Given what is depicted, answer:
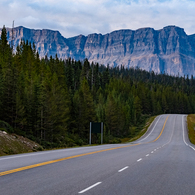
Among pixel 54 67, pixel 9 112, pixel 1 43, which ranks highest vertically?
pixel 1 43

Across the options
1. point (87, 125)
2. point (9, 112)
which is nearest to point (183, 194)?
point (9, 112)

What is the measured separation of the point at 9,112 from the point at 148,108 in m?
107

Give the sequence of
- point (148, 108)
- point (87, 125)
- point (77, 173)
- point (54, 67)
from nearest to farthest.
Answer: point (77, 173) → point (87, 125) → point (54, 67) → point (148, 108)

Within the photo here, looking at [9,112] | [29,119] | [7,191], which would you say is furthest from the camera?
[29,119]

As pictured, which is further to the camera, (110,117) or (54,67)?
(54,67)

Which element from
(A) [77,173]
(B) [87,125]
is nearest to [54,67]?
(B) [87,125]

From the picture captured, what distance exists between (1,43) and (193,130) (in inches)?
2552

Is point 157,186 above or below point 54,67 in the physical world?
below

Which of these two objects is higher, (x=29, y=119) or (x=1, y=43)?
(x=1, y=43)

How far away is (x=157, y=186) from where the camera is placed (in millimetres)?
8094

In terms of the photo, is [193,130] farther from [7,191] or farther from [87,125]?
[7,191]

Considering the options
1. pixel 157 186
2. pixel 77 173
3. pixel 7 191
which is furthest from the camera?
pixel 77 173

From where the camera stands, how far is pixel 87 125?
214 feet

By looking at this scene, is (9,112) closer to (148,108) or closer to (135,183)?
(135,183)
